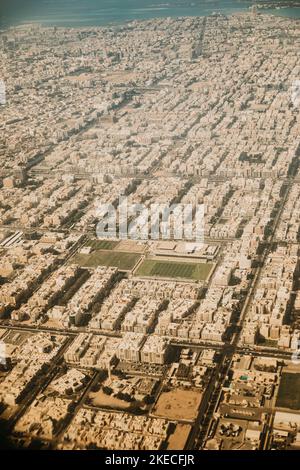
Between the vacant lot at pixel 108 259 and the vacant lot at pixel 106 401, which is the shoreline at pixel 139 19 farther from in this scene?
the vacant lot at pixel 106 401

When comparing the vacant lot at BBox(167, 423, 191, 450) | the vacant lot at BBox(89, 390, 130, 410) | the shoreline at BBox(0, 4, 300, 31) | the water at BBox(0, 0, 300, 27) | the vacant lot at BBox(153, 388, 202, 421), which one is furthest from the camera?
the water at BBox(0, 0, 300, 27)

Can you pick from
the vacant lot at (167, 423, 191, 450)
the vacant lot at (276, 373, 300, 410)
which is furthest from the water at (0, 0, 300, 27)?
the vacant lot at (167, 423, 191, 450)

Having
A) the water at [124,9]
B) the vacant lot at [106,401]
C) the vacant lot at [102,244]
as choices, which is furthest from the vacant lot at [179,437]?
the water at [124,9]

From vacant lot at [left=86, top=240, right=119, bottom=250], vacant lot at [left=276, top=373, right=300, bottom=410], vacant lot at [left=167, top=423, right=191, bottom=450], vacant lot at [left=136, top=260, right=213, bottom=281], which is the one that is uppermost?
vacant lot at [left=276, top=373, right=300, bottom=410]

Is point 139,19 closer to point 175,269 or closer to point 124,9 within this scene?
point 124,9

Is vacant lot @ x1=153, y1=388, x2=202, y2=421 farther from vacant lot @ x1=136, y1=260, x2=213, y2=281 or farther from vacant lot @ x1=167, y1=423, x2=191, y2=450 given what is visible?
vacant lot @ x1=136, y1=260, x2=213, y2=281

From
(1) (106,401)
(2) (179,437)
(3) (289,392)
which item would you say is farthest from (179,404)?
(3) (289,392)
